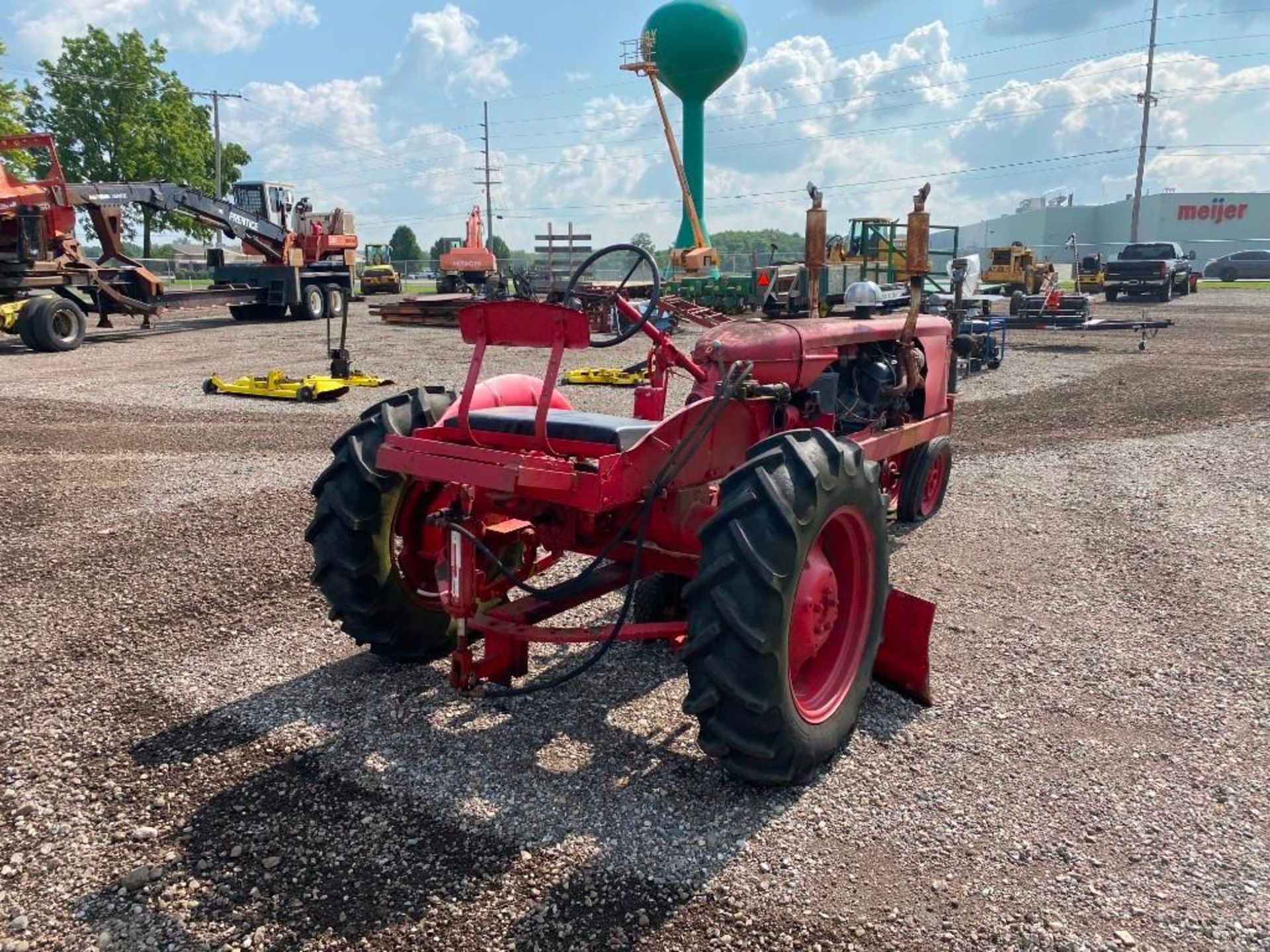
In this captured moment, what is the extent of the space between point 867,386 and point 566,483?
3119 millimetres

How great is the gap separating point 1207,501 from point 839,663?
4988 mm

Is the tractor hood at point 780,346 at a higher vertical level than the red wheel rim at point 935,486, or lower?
higher

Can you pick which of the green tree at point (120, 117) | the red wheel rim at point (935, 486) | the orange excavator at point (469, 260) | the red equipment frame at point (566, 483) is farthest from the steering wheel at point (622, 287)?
the green tree at point (120, 117)

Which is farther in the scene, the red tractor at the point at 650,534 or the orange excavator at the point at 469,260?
the orange excavator at the point at 469,260

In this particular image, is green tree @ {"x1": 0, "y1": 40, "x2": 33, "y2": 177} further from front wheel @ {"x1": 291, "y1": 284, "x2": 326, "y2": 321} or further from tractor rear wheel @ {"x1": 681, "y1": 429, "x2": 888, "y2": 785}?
tractor rear wheel @ {"x1": 681, "y1": 429, "x2": 888, "y2": 785}

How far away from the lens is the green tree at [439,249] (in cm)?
4425

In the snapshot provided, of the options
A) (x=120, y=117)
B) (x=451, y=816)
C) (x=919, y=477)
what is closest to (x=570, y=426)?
(x=451, y=816)

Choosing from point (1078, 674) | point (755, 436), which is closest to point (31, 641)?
point (755, 436)

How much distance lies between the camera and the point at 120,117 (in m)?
44.3

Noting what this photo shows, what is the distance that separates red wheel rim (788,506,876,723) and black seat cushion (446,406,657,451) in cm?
81

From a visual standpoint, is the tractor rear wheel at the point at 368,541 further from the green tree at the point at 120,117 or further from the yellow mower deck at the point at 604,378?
the green tree at the point at 120,117

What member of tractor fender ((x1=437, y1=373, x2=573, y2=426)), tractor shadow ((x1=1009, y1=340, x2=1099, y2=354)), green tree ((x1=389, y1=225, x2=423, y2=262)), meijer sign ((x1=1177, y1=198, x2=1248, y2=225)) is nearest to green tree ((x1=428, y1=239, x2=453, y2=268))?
green tree ((x1=389, y1=225, x2=423, y2=262))

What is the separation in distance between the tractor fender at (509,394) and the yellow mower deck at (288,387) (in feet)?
25.2

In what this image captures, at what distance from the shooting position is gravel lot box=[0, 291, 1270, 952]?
2.68 metres
